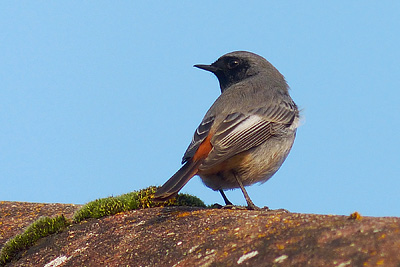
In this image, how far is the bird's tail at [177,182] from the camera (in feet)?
21.5

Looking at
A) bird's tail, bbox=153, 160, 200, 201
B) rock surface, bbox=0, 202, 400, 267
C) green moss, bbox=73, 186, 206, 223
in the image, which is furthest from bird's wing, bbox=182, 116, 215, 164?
rock surface, bbox=0, 202, 400, 267

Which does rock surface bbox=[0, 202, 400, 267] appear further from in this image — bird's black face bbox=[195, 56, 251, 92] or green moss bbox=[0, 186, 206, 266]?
bird's black face bbox=[195, 56, 251, 92]

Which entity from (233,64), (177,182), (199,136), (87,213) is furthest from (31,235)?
(233,64)

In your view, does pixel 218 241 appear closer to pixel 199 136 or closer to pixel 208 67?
pixel 199 136

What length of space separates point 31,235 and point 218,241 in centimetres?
283

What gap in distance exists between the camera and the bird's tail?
6555mm

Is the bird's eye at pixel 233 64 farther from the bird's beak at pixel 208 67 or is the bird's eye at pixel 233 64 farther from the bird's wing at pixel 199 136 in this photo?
the bird's wing at pixel 199 136

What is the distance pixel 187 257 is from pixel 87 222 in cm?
231

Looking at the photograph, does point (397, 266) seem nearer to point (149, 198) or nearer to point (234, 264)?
point (234, 264)

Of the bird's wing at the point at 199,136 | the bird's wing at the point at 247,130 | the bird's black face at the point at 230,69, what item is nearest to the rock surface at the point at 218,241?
the bird's wing at the point at 199,136

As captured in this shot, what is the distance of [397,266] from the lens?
3748 mm

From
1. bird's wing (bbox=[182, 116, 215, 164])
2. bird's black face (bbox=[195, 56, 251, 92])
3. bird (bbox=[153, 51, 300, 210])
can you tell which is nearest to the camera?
bird (bbox=[153, 51, 300, 210])

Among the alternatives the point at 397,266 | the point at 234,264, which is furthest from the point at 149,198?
the point at 397,266

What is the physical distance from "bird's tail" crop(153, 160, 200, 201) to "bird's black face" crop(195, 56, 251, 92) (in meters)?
3.00
